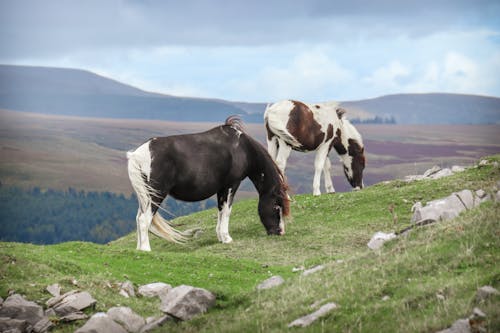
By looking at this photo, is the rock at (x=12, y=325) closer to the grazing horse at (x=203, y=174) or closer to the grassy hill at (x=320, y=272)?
the grassy hill at (x=320, y=272)

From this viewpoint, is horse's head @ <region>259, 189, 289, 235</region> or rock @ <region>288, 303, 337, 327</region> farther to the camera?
horse's head @ <region>259, 189, 289, 235</region>

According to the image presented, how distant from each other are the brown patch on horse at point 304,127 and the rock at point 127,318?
14501 millimetres

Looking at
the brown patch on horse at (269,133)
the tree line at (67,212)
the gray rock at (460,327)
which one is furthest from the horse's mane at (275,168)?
the tree line at (67,212)

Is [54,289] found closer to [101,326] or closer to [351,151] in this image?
[101,326]

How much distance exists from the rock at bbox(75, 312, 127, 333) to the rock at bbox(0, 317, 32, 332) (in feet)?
4.99

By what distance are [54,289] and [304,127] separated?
14.3 m

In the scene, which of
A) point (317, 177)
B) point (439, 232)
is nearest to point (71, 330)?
point (439, 232)

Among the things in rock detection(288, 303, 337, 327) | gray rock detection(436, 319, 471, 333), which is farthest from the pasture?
gray rock detection(436, 319, 471, 333)

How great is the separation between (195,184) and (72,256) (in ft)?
12.8

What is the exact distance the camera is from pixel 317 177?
3022 centimetres

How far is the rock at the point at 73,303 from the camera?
13922 mm

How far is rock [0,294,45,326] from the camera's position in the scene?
44.7 ft

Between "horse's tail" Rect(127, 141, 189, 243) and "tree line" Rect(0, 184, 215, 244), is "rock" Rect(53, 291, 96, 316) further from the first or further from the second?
"tree line" Rect(0, 184, 215, 244)

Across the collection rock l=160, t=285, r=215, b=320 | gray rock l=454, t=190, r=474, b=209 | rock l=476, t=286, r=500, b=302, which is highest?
gray rock l=454, t=190, r=474, b=209
